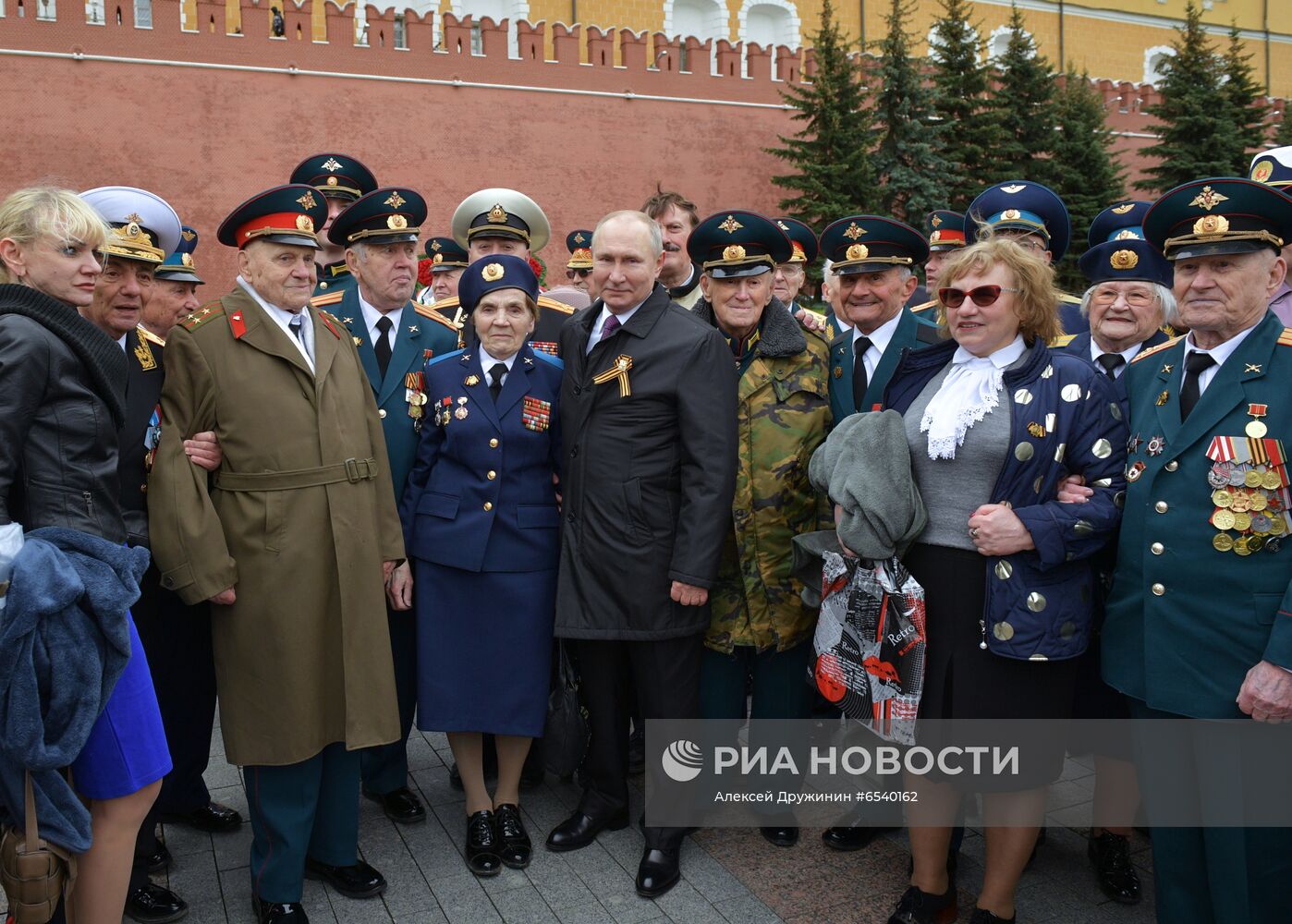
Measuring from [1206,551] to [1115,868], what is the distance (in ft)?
4.69

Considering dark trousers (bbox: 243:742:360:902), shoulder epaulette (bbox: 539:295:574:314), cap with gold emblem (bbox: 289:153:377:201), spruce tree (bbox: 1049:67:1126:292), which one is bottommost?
dark trousers (bbox: 243:742:360:902)

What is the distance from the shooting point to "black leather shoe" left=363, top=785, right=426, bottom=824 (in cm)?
425

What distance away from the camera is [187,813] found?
414cm

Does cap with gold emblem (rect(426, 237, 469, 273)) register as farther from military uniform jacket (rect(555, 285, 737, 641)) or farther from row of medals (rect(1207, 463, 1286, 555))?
row of medals (rect(1207, 463, 1286, 555))

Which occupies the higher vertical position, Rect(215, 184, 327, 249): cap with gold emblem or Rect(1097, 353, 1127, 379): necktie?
Rect(215, 184, 327, 249): cap with gold emblem

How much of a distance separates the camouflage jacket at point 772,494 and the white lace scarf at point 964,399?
24.8 inches

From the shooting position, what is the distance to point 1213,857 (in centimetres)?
289

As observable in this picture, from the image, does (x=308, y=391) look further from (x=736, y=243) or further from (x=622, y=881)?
(x=622, y=881)

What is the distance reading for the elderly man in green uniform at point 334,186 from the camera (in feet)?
17.9

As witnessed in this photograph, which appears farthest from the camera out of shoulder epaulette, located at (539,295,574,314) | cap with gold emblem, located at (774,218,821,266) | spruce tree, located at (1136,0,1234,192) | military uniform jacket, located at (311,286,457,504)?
spruce tree, located at (1136,0,1234,192)

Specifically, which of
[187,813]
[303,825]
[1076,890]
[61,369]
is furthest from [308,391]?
[1076,890]

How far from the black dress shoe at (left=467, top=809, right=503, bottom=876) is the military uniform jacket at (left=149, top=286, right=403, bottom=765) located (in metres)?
0.61

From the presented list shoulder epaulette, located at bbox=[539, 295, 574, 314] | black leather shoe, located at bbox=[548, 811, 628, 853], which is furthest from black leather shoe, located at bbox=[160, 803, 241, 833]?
shoulder epaulette, located at bbox=[539, 295, 574, 314]

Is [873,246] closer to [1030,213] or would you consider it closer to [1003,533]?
[1030,213]
